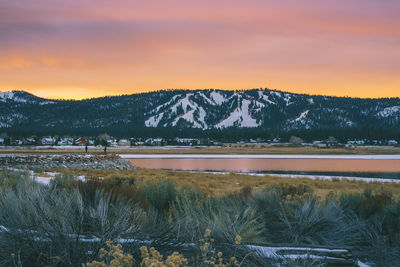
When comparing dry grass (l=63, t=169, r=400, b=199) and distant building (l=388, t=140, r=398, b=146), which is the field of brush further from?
distant building (l=388, t=140, r=398, b=146)

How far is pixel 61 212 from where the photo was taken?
467 centimetres

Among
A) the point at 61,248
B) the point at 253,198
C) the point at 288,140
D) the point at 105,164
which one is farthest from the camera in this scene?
the point at 288,140

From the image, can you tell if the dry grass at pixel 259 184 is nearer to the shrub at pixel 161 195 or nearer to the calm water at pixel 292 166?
the shrub at pixel 161 195

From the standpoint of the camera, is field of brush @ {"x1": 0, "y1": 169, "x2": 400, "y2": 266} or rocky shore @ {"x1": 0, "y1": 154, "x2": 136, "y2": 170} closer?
field of brush @ {"x1": 0, "y1": 169, "x2": 400, "y2": 266}

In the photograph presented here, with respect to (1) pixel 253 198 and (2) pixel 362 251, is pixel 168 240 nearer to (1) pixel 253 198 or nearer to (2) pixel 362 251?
(2) pixel 362 251

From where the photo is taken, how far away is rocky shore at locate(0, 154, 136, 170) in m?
30.2

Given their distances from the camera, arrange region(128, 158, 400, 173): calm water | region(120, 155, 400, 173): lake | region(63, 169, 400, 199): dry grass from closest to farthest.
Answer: region(63, 169, 400, 199): dry grass
region(128, 158, 400, 173): calm water
region(120, 155, 400, 173): lake

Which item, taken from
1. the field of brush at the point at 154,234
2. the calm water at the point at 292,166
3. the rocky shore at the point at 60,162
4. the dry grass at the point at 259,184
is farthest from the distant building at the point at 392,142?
the field of brush at the point at 154,234

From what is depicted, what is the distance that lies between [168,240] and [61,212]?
4.46ft

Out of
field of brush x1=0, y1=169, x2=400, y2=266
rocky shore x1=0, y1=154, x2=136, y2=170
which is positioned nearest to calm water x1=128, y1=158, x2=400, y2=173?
rocky shore x1=0, y1=154, x2=136, y2=170

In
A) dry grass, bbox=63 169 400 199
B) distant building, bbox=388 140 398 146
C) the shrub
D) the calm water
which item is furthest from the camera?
distant building, bbox=388 140 398 146

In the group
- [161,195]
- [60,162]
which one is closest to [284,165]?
[60,162]

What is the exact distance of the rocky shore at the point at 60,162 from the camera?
30175 millimetres

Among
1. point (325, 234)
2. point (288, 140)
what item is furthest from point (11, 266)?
point (288, 140)
